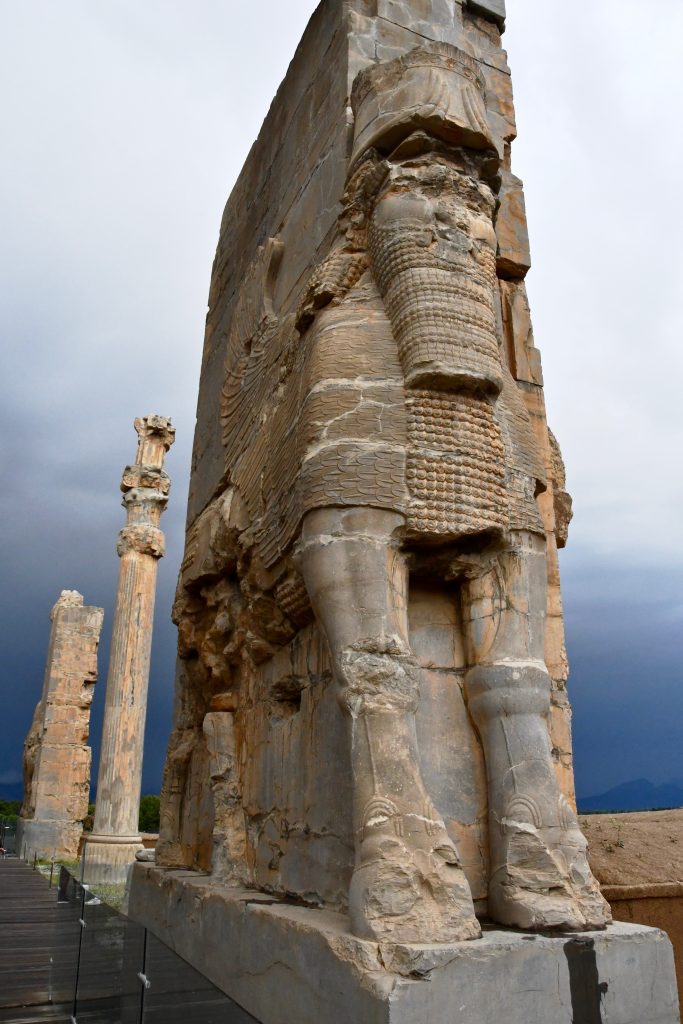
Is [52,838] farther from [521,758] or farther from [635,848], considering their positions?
[521,758]

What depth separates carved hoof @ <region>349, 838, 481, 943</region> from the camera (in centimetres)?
189

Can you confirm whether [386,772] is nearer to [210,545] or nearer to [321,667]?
[321,667]

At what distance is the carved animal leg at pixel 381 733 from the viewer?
6.35ft

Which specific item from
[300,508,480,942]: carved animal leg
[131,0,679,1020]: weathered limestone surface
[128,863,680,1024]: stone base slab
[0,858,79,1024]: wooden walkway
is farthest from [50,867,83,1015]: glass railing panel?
[300,508,480,942]: carved animal leg

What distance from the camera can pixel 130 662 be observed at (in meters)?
13.1

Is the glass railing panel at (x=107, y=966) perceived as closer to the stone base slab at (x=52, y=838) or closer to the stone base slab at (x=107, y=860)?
the stone base slab at (x=107, y=860)

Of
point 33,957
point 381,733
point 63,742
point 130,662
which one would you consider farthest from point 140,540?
point 381,733

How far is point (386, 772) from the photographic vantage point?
2.12m

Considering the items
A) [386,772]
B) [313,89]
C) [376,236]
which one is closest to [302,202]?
[313,89]

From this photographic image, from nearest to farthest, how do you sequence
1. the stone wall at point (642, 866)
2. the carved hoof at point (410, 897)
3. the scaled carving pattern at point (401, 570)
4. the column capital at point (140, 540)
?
1. the carved hoof at point (410, 897)
2. the scaled carving pattern at point (401, 570)
3. the stone wall at point (642, 866)
4. the column capital at point (140, 540)

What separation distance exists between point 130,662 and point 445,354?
37.9 ft

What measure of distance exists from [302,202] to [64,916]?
11.4 feet

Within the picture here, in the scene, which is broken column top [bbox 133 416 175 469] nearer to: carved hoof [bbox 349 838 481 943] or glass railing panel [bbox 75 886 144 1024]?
glass railing panel [bbox 75 886 144 1024]

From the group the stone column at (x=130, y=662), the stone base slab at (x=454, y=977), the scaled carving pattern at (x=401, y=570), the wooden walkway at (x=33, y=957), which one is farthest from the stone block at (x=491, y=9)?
the stone column at (x=130, y=662)
